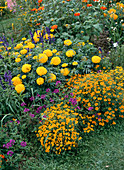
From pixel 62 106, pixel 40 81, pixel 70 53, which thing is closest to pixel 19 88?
pixel 40 81

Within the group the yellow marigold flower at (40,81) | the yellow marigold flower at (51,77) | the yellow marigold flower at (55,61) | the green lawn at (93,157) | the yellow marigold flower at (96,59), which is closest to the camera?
the green lawn at (93,157)

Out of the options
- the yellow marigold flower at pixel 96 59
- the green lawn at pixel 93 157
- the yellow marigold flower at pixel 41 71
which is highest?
the yellow marigold flower at pixel 41 71

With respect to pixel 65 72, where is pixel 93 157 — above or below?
below

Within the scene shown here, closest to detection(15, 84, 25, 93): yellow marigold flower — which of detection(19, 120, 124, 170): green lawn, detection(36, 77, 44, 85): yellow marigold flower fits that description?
detection(36, 77, 44, 85): yellow marigold flower

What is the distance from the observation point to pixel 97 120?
9.25 feet

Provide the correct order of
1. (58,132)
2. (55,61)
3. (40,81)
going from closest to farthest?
1. (58,132)
2. (40,81)
3. (55,61)

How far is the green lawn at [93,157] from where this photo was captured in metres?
2.25

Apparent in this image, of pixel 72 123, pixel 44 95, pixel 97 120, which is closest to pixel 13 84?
pixel 44 95

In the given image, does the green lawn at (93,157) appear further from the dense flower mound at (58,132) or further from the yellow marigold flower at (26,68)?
the yellow marigold flower at (26,68)

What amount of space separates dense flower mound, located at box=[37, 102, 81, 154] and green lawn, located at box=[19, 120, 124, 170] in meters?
0.13

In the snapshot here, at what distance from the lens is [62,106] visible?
2.76 metres

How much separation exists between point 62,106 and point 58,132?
50cm

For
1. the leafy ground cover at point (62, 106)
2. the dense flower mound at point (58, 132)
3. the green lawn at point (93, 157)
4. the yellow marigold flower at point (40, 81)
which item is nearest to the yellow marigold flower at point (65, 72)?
the leafy ground cover at point (62, 106)

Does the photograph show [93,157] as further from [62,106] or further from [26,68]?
[26,68]
